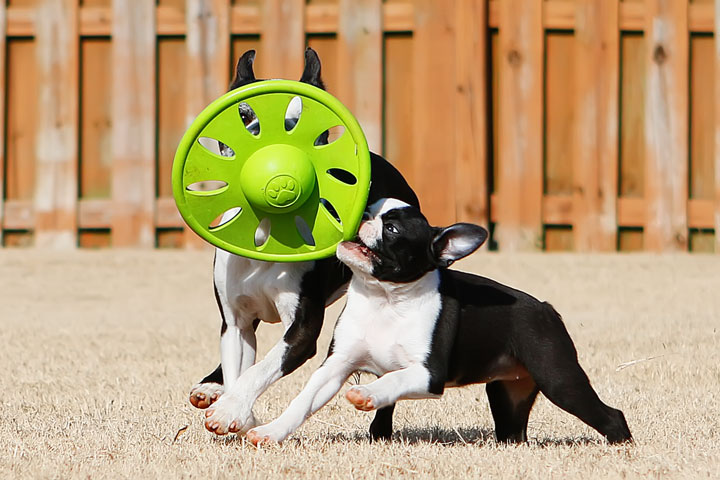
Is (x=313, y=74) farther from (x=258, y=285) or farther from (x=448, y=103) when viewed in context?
(x=448, y=103)

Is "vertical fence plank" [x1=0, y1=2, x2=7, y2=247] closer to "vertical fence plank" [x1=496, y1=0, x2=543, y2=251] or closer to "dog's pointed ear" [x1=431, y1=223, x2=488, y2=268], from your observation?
"vertical fence plank" [x1=496, y1=0, x2=543, y2=251]

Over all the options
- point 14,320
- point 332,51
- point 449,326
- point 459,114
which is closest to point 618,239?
point 459,114

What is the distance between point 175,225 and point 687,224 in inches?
156

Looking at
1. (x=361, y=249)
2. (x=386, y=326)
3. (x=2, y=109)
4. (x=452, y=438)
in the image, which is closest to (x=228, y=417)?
(x=386, y=326)

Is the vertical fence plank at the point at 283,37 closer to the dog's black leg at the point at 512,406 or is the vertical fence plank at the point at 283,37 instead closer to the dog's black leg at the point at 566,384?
the dog's black leg at the point at 512,406

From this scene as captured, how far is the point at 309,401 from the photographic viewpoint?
4.63 metres

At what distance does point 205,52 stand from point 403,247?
5331 millimetres

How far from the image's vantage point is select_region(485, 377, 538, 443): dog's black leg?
5.08 meters

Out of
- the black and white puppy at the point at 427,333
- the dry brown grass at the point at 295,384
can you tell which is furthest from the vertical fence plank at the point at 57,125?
the black and white puppy at the point at 427,333

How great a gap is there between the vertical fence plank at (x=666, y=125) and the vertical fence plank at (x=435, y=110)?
5.00 feet

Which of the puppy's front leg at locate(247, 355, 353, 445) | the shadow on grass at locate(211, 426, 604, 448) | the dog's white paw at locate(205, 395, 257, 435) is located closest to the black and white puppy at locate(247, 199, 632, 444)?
the puppy's front leg at locate(247, 355, 353, 445)

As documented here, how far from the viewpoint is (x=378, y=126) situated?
964 centimetres

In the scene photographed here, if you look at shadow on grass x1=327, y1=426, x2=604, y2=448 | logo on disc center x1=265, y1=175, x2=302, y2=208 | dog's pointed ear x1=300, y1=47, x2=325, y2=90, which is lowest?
shadow on grass x1=327, y1=426, x2=604, y2=448

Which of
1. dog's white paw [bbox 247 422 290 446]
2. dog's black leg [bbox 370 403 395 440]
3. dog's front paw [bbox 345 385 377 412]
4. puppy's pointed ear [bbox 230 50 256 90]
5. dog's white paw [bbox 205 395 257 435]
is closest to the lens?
dog's front paw [bbox 345 385 377 412]
